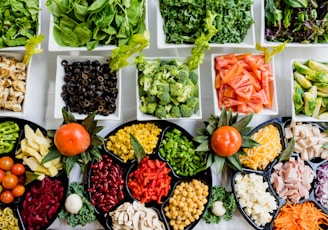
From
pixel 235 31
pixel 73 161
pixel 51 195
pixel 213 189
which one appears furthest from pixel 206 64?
pixel 51 195

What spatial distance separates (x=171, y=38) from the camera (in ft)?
8.44

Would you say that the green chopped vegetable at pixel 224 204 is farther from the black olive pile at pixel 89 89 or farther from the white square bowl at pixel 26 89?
the white square bowl at pixel 26 89

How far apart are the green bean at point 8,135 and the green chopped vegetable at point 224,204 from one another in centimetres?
104

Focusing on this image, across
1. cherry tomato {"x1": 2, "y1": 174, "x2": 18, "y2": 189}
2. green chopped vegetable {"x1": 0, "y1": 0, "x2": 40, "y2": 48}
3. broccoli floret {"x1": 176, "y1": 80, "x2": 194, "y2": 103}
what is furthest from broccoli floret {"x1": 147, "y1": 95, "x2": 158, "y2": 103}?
cherry tomato {"x1": 2, "y1": 174, "x2": 18, "y2": 189}

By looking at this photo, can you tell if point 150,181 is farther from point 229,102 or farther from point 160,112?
point 229,102

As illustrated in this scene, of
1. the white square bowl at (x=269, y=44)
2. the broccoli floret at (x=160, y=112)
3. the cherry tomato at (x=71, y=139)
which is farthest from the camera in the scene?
the white square bowl at (x=269, y=44)

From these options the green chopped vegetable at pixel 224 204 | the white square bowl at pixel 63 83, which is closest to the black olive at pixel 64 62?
the white square bowl at pixel 63 83

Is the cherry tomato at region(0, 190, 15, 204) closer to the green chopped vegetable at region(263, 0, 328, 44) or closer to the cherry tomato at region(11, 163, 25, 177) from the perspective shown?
the cherry tomato at region(11, 163, 25, 177)

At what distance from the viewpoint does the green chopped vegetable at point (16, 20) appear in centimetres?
247

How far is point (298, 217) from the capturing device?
8.45 ft

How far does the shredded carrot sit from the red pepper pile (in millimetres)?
602

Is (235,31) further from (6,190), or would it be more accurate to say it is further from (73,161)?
(6,190)

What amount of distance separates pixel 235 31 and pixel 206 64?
27 centimetres

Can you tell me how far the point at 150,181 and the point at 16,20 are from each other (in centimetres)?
104
